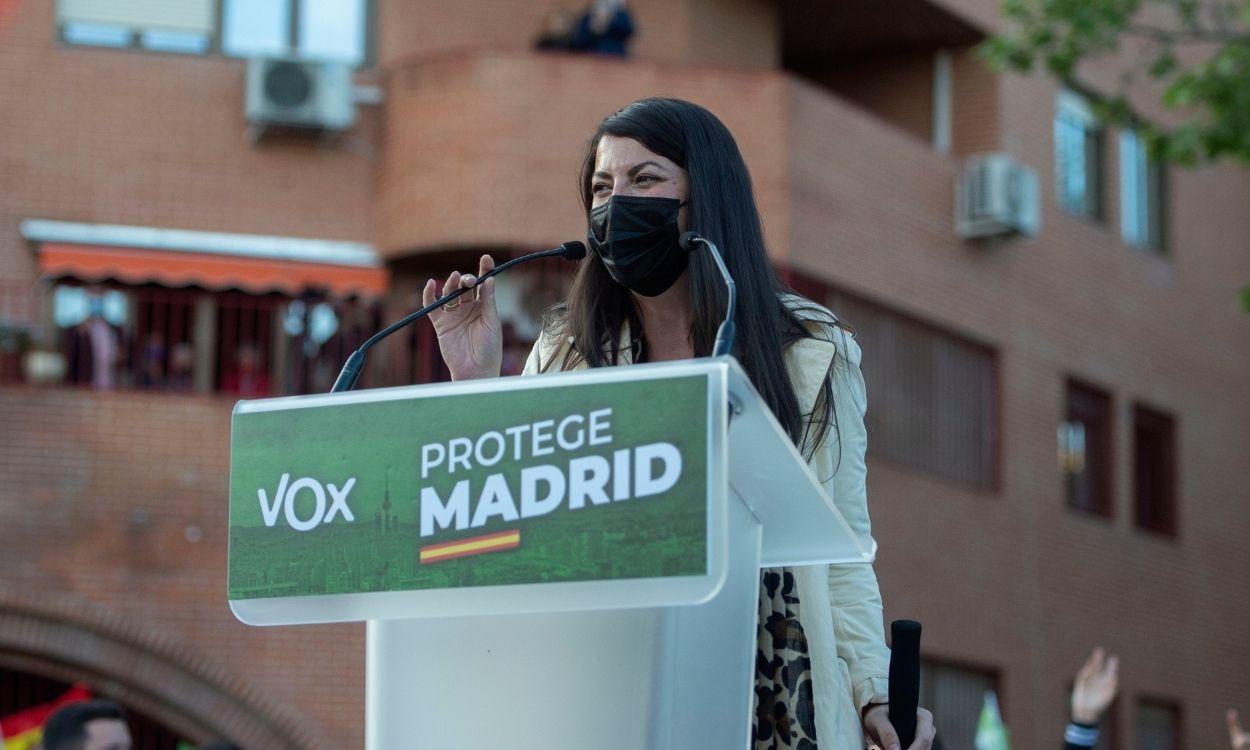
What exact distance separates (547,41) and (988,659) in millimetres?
6957

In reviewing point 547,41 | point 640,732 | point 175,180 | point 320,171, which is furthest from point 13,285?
point 640,732

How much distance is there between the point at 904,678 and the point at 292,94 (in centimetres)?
1404

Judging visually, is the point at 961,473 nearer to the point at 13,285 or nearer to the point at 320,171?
the point at 320,171

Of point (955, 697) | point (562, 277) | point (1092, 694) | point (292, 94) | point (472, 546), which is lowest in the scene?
point (472, 546)

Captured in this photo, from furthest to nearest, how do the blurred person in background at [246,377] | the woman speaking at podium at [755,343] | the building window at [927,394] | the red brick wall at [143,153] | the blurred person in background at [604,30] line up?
1. the building window at [927,394]
2. the blurred person in background at [604,30]
3. the red brick wall at [143,153]
4. the blurred person in background at [246,377]
5. the woman speaking at podium at [755,343]

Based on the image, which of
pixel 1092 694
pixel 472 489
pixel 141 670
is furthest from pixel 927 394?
pixel 472 489

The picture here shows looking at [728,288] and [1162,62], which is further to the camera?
[1162,62]

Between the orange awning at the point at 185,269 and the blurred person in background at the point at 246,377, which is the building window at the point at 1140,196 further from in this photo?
the blurred person in background at the point at 246,377

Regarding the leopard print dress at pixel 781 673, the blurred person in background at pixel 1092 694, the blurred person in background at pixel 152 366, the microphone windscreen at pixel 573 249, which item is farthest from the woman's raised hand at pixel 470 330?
the blurred person in background at pixel 152 366

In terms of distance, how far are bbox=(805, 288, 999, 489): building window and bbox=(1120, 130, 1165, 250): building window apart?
353cm

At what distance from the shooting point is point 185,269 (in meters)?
16.4

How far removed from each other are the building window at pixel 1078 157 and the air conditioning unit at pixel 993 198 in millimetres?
1813

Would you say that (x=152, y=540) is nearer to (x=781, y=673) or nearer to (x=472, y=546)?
(x=781, y=673)

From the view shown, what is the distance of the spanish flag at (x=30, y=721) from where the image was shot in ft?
49.0
